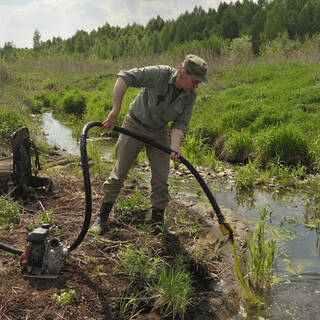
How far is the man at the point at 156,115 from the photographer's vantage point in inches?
147

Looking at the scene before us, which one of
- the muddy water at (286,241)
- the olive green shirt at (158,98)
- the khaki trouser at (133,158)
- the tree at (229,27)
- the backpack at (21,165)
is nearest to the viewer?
the muddy water at (286,241)

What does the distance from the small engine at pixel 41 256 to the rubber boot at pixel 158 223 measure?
1200 millimetres

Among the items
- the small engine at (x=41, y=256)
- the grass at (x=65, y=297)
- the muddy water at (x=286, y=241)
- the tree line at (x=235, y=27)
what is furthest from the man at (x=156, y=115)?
the tree line at (x=235, y=27)

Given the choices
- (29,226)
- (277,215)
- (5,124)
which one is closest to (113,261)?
(29,226)

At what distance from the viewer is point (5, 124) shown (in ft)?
26.3

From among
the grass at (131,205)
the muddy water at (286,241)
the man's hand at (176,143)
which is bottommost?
the muddy water at (286,241)

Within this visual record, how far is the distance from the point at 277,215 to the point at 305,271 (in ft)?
5.03

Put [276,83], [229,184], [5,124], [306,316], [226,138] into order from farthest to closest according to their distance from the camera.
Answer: [276,83] < [226,138] < [5,124] < [229,184] < [306,316]

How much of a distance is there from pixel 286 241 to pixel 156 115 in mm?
2307

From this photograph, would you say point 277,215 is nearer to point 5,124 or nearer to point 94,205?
point 94,205

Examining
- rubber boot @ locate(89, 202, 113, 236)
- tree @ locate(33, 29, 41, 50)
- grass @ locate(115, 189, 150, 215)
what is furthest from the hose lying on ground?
tree @ locate(33, 29, 41, 50)

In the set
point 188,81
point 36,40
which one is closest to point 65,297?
point 188,81

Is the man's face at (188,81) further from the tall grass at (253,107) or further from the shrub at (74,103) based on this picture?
the shrub at (74,103)

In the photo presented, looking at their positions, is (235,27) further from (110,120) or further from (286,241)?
(110,120)
